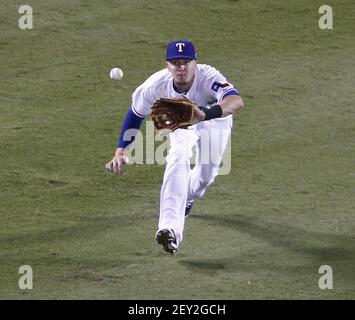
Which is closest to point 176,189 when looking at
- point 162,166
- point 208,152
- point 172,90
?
point 208,152

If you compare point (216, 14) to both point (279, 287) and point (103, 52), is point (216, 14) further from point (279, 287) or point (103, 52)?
point (279, 287)

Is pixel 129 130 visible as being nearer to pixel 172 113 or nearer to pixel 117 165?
pixel 117 165

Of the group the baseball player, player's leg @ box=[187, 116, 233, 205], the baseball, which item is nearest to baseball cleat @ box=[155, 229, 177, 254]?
the baseball player

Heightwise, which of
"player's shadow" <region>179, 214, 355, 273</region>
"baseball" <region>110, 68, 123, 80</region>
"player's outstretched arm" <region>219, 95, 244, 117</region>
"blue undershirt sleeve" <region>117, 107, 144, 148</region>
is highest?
"baseball" <region>110, 68, 123, 80</region>

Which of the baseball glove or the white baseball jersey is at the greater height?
the white baseball jersey

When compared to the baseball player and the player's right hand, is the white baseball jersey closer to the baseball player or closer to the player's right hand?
the baseball player

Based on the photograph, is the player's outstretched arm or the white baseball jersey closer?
the player's outstretched arm

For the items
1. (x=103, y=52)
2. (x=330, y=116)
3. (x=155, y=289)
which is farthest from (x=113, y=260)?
(x=103, y=52)
